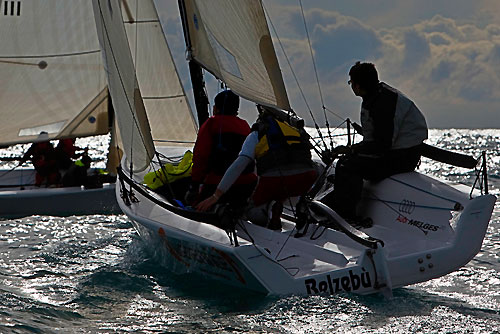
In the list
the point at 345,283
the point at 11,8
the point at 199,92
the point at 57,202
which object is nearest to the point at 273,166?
the point at 345,283

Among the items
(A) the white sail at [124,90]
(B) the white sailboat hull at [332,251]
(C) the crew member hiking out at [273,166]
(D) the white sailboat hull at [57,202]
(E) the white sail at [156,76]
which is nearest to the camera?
(B) the white sailboat hull at [332,251]

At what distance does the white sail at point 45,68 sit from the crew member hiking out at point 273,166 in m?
7.02

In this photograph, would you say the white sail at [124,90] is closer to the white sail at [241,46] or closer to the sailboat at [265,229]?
the sailboat at [265,229]

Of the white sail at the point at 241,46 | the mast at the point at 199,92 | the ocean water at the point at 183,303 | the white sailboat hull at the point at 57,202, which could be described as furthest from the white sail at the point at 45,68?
the white sail at the point at 241,46

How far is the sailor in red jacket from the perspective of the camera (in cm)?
628

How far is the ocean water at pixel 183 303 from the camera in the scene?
4.92 m

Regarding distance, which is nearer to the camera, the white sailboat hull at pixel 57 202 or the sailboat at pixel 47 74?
the white sailboat hull at pixel 57 202

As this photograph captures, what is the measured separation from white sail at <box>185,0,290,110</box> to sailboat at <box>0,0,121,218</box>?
20.3 ft

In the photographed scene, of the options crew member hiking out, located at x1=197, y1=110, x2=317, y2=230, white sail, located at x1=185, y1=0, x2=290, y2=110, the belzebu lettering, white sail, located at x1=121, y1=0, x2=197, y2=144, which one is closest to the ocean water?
the belzebu lettering

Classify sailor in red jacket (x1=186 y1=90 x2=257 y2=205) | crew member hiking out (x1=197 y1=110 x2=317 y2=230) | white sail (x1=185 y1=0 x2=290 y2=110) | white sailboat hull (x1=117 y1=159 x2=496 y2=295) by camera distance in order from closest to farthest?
1. white sailboat hull (x1=117 y1=159 x2=496 y2=295)
2. crew member hiking out (x1=197 y1=110 x2=317 y2=230)
3. sailor in red jacket (x1=186 y1=90 x2=257 y2=205)
4. white sail (x1=185 y1=0 x2=290 y2=110)

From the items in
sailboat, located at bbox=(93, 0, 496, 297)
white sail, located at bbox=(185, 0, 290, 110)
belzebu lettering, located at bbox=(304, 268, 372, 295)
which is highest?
white sail, located at bbox=(185, 0, 290, 110)

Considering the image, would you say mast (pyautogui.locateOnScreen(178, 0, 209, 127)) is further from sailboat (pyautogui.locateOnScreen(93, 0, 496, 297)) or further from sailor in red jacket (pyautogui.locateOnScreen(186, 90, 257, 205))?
sailor in red jacket (pyautogui.locateOnScreen(186, 90, 257, 205))

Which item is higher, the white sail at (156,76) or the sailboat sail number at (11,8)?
the sailboat sail number at (11,8)

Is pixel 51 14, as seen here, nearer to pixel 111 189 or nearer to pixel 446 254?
pixel 111 189
